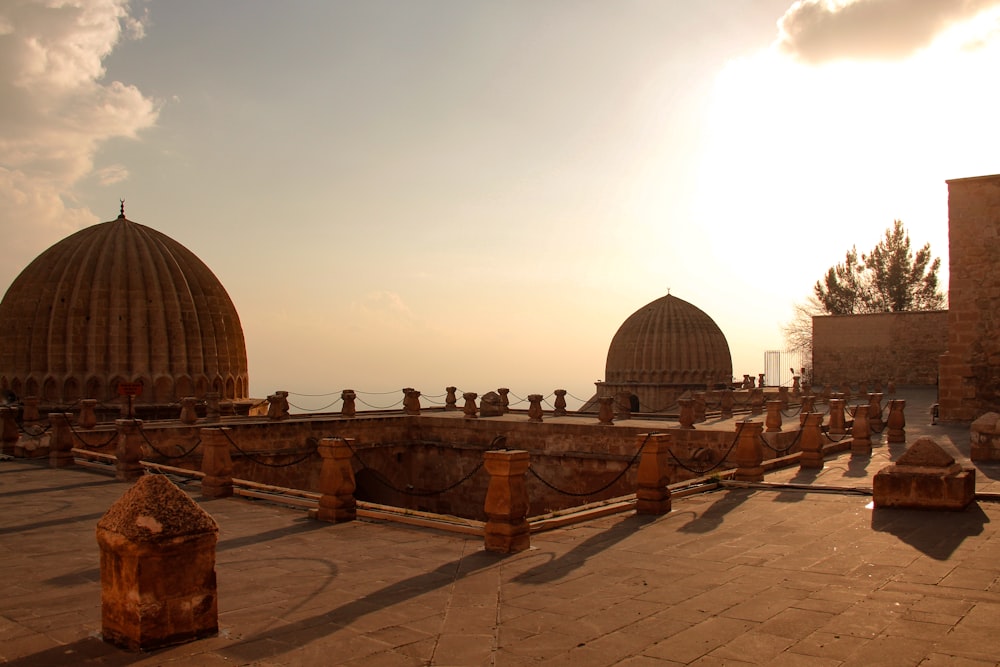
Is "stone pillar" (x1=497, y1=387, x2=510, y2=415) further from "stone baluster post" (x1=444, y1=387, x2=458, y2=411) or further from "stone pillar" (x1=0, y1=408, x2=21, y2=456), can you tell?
"stone pillar" (x1=0, y1=408, x2=21, y2=456)

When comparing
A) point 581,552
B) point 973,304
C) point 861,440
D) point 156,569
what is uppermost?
point 973,304

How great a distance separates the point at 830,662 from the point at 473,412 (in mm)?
19284

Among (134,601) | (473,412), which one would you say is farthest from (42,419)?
(134,601)

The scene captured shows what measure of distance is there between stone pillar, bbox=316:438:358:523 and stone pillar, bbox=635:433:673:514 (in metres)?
3.55

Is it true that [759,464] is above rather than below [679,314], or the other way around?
below

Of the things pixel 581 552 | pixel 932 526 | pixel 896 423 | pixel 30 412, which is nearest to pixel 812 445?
pixel 896 423

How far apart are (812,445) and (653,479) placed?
→ 18.6ft

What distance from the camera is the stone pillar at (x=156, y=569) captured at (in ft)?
15.3

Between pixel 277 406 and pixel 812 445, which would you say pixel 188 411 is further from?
pixel 812 445

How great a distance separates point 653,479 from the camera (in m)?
9.80

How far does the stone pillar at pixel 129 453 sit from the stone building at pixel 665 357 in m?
28.2

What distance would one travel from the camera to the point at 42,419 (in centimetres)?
2066

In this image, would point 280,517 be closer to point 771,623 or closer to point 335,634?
point 335,634

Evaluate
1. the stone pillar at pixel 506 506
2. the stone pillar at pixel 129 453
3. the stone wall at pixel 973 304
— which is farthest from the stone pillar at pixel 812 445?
the stone pillar at pixel 129 453
